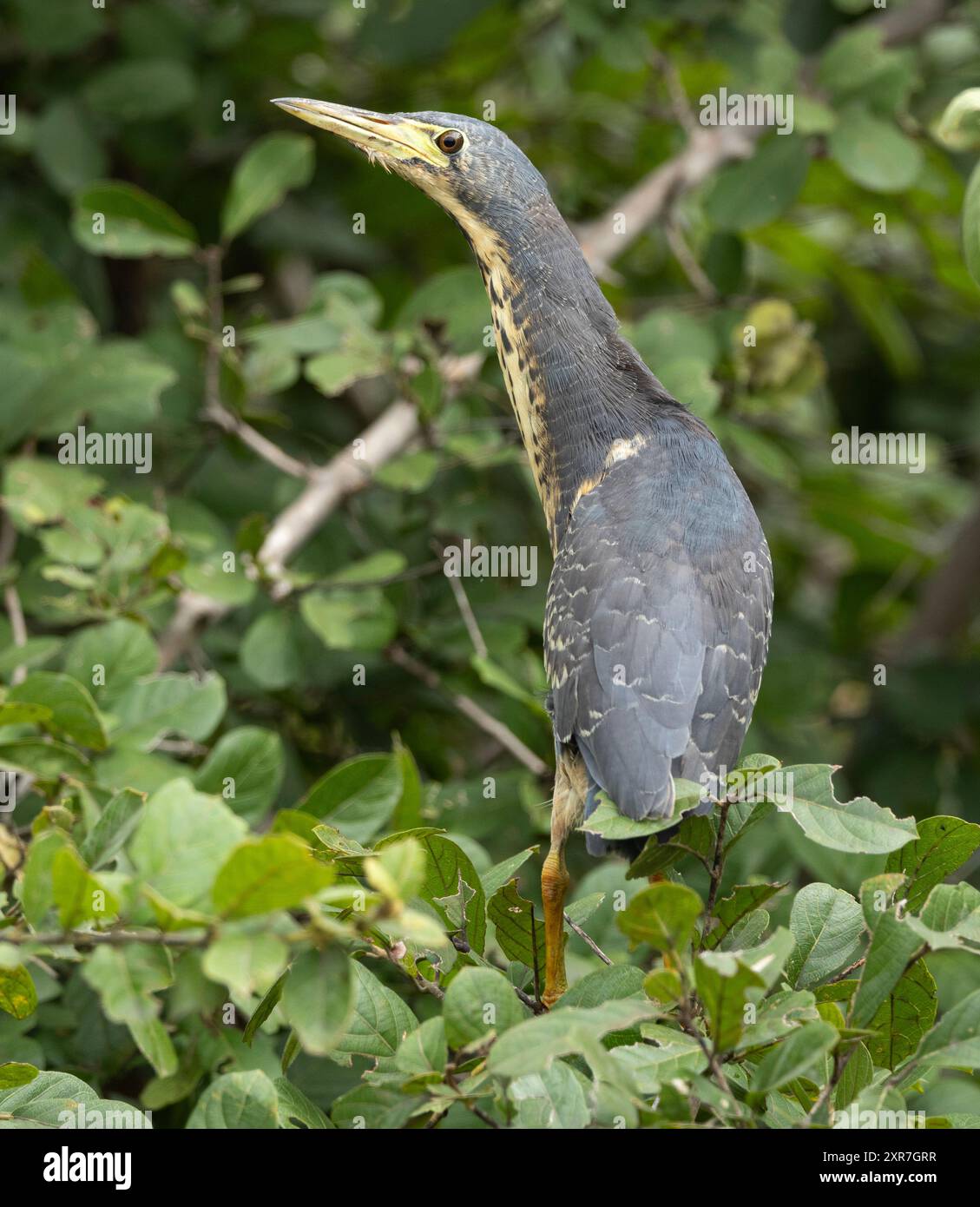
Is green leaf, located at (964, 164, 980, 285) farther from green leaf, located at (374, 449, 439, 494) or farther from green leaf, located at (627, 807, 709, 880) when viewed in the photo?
green leaf, located at (374, 449, 439, 494)

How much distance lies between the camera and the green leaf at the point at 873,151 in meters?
3.10

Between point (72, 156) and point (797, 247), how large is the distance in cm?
204

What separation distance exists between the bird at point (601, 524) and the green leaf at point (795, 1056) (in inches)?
13.5

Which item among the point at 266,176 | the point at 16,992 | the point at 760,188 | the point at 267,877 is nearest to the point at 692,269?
the point at 760,188

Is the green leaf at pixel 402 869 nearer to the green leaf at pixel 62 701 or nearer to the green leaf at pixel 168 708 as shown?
the green leaf at pixel 62 701

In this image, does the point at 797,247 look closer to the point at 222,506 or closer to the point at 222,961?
the point at 222,506

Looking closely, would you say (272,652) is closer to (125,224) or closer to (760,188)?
(125,224)

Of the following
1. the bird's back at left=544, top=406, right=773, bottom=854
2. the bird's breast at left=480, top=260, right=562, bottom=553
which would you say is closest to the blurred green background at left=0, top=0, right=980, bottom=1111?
the bird's breast at left=480, top=260, right=562, bottom=553

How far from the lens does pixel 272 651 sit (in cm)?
273

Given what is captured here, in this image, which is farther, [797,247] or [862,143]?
[797,247]

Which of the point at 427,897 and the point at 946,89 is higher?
the point at 946,89

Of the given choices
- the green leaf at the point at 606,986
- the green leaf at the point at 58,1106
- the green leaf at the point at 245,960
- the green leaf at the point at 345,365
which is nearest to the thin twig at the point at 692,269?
the green leaf at the point at 345,365

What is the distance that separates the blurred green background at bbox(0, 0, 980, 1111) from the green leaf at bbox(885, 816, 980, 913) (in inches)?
27.7

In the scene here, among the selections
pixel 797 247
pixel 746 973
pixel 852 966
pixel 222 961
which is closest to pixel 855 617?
pixel 797 247
